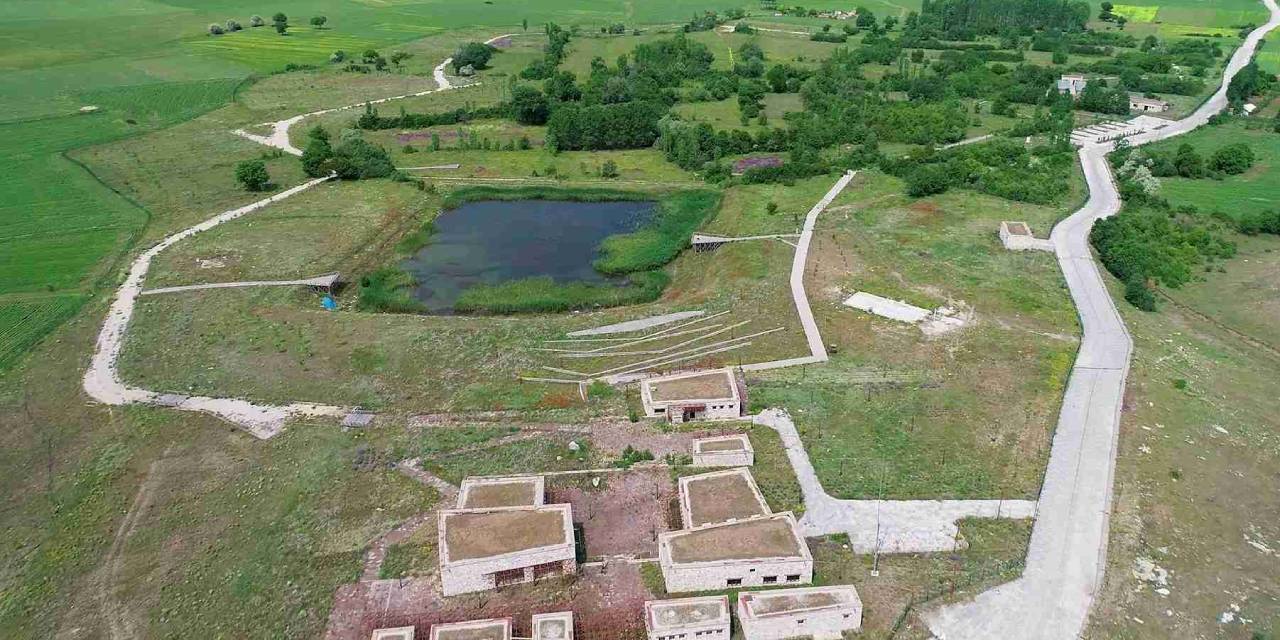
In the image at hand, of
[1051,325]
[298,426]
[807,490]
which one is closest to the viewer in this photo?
[807,490]

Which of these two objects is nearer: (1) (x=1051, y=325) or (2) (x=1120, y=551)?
(2) (x=1120, y=551)

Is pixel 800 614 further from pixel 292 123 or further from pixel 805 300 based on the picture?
pixel 292 123

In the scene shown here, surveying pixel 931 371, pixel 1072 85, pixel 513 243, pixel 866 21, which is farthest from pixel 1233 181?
pixel 866 21

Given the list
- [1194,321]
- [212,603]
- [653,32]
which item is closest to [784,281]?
[1194,321]

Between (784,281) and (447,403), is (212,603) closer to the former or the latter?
(447,403)

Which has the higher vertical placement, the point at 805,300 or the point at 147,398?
the point at 805,300

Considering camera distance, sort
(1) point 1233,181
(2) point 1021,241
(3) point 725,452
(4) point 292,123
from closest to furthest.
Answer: (3) point 725,452 → (2) point 1021,241 → (1) point 1233,181 → (4) point 292,123

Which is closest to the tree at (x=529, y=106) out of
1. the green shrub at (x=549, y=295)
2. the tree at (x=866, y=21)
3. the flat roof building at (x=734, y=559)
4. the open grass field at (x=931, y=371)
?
the green shrub at (x=549, y=295)
